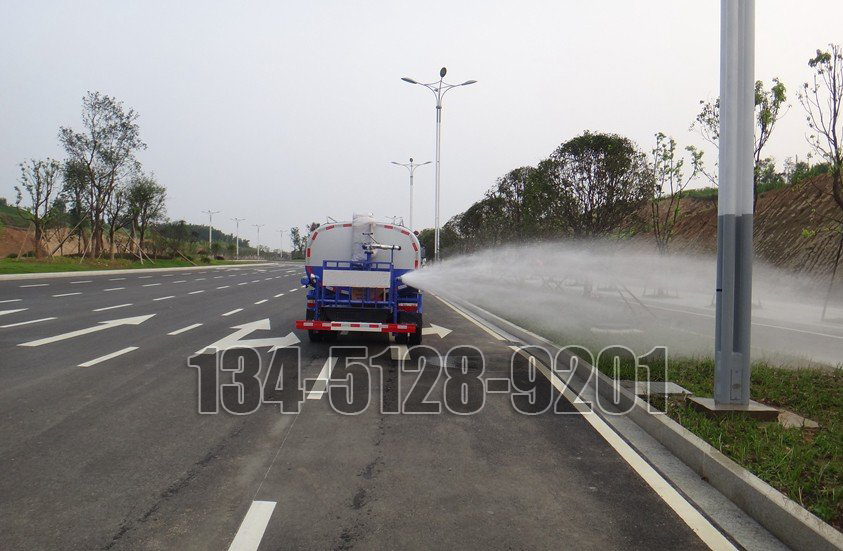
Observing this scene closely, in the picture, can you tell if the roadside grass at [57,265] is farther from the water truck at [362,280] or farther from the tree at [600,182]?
the tree at [600,182]

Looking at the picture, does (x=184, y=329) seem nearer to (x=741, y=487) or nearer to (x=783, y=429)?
(x=783, y=429)

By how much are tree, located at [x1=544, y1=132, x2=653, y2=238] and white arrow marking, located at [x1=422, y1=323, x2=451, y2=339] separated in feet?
24.1

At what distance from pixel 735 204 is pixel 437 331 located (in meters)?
7.94

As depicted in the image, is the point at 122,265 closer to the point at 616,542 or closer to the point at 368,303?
the point at 368,303

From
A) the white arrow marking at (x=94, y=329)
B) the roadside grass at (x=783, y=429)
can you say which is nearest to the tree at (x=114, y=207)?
the white arrow marking at (x=94, y=329)

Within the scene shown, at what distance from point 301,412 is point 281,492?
6.83 ft

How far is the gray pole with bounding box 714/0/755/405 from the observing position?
5.68 m

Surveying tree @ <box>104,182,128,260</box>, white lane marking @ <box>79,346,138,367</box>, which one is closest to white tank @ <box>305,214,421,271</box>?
white lane marking @ <box>79,346,138,367</box>

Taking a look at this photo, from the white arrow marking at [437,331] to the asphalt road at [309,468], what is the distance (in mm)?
4037

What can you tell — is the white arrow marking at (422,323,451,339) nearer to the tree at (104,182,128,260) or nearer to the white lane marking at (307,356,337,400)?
the white lane marking at (307,356,337,400)

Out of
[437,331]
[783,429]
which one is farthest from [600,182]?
[783,429]

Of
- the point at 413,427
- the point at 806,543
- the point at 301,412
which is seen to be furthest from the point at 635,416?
the point at 301,412

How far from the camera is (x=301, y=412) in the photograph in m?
6.02

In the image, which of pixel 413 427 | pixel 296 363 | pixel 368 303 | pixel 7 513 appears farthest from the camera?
pixel 368 303
